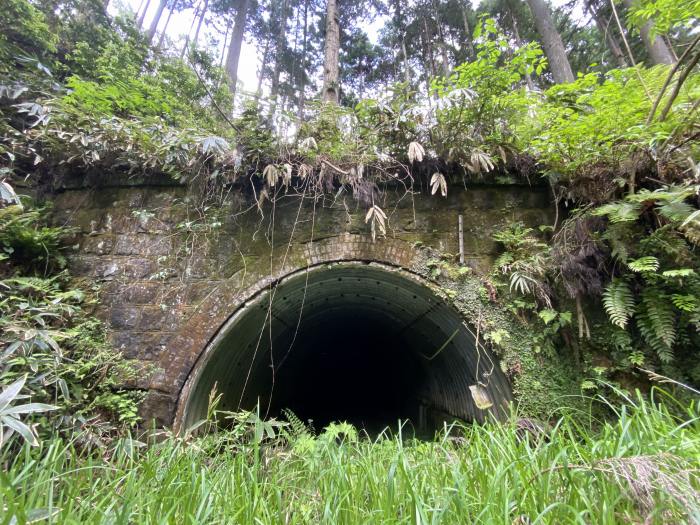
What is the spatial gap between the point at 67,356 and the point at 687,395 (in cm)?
495

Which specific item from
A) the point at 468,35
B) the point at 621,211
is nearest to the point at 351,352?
the point at 621,211

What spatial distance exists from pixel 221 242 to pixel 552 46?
886cm

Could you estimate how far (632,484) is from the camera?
1.44 metres

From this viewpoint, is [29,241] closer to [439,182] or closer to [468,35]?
[439,182]

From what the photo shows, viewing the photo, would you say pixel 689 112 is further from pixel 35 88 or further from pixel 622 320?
pixel 35 88

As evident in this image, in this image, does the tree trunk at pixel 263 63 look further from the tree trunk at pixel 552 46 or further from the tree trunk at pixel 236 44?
the tree trunk at pixel 552 46

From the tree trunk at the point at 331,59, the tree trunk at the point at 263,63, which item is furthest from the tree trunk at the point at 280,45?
the tree trunk at the point at 331,59

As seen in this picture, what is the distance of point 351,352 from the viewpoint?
8703mm

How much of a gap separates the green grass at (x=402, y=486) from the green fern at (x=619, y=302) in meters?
0.68

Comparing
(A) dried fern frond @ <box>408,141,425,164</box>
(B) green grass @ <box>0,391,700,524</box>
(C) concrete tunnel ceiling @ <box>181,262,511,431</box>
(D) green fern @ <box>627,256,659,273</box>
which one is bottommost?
(B) green grass @ <box>0,391,700,524</box>

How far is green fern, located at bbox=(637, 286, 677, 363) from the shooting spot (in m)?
2.47

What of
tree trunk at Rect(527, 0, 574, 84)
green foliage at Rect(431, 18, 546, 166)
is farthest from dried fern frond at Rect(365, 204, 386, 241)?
tree trunk at Rect(527, 0, 574, 84)

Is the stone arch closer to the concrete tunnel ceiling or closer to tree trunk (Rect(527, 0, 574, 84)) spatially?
the concrete tunnel ceiling

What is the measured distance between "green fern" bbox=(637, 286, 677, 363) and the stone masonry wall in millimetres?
1055
